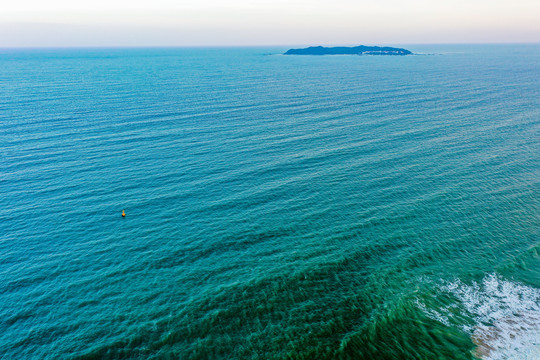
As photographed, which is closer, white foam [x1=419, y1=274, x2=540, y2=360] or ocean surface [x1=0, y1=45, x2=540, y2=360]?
white foam [x1=419, y1=274, x2=540, y2=360]

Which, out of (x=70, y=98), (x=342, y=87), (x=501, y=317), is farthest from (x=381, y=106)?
(x=70, y=98)

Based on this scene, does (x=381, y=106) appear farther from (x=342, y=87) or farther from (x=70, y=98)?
(x=70, y=98)

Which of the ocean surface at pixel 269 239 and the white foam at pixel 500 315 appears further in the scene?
the ocean surface at pixel 269 239

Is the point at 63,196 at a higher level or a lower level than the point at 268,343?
higher
